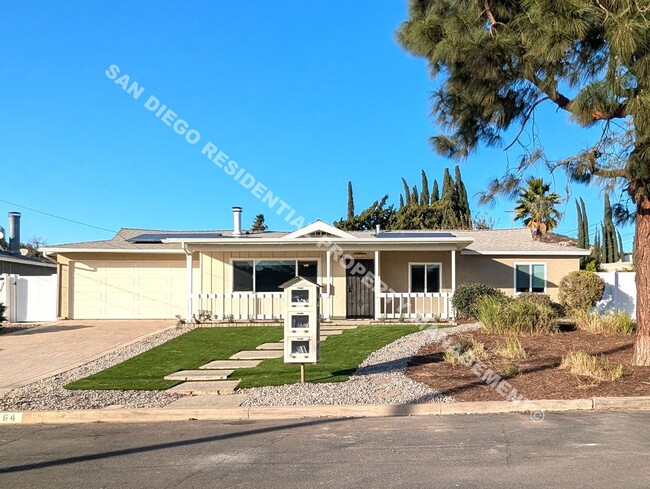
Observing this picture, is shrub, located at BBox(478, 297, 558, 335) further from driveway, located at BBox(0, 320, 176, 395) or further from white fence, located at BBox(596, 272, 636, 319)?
driveway, located at BBox(0, 320, 176, 395)

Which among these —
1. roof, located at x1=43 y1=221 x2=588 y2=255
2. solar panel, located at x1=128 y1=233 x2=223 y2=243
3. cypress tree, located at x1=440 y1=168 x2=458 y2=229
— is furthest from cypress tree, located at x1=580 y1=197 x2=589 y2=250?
solar panel, located at x1=128 y1=233 x2=223 y2=243

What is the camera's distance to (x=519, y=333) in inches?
530

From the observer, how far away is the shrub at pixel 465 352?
35.9ft

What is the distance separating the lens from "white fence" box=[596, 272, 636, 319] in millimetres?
20422

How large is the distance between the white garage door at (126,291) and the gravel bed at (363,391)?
37.1 ft

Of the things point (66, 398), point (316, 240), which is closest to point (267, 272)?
point (316, 240)

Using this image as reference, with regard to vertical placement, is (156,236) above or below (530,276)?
above

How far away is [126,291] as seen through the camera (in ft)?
67.8

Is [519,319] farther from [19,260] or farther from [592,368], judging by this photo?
[19,260]

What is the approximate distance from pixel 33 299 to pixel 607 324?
18.1 meters

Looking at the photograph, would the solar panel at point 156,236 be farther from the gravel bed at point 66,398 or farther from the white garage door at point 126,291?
the gravel bed at point 66,398

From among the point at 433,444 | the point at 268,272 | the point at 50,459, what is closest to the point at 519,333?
the point at 433,444

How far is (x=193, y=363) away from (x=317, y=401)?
4367 mm

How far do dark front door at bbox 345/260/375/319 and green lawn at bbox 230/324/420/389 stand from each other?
4.26m
